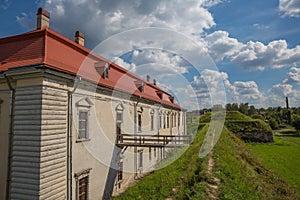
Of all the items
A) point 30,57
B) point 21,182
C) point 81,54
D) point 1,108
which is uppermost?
point 81,54

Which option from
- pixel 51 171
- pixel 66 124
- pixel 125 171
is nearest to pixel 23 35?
pixel 66 124

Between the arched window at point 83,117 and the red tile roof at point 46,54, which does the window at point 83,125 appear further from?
the red tile roof at point 46,54

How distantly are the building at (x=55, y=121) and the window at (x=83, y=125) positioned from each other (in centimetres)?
3

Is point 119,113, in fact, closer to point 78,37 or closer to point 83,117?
point 83,117

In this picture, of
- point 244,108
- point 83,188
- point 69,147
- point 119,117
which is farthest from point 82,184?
point 244,108

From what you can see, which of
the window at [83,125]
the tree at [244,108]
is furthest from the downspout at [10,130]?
the tree at [244,108]

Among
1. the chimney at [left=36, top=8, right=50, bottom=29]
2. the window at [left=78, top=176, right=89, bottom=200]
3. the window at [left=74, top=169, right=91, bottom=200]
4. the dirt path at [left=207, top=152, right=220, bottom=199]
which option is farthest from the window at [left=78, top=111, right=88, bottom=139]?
the dirt path at [left=207, top=152, right=220, bottom=199]

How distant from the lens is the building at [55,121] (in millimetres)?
7281

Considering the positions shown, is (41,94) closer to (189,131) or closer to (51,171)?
(51,171)

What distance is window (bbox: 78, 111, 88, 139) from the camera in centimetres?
945

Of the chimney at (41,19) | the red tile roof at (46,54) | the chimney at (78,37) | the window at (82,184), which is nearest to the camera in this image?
the red tile roof at (46,54)

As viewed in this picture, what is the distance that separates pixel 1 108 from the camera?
802cm

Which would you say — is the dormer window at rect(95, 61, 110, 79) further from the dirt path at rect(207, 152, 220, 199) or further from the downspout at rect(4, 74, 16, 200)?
the dirt path at rect(207, 152, 220, 199)

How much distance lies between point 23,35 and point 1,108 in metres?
3.39
